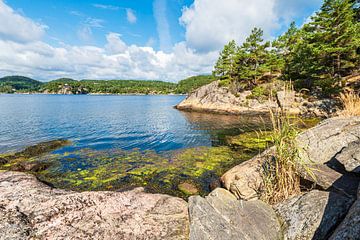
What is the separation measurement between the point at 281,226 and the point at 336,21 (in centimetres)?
2947

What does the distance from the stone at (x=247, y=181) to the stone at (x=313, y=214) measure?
1.54 m

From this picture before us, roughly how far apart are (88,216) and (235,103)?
34850 millimetres

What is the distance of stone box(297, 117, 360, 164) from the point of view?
584 cm

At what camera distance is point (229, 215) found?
13.0ft

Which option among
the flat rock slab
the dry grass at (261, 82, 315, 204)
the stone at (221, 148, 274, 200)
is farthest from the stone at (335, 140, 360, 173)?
the flat rock slab

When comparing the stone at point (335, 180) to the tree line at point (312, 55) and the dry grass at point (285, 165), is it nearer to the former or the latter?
the dry grass at point (285, 165)

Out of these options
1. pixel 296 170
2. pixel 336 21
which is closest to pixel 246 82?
pixel 336 21

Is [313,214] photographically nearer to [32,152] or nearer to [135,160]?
[135,160]

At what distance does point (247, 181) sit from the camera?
5.90 m

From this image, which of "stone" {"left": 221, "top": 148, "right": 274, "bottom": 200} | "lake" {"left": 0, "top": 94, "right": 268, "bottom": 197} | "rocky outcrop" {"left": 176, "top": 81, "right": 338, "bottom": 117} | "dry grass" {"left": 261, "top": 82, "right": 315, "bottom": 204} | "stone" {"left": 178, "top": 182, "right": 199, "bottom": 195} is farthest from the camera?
"rocky outcrop" {"left": 176, "top": 81, "right": 338, "bottom": 117}

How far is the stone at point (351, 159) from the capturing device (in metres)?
4.33

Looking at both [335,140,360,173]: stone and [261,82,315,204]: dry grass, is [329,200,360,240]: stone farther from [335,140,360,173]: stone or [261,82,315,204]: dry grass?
[335,140,360,173]: stone

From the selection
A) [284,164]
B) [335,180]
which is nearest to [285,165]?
[284,164]

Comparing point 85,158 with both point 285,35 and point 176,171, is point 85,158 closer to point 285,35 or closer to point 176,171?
point 176,171
